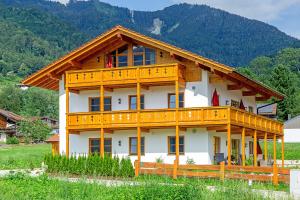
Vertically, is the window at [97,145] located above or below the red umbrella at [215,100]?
below

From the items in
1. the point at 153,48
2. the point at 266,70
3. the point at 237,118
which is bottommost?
the point at 237,118

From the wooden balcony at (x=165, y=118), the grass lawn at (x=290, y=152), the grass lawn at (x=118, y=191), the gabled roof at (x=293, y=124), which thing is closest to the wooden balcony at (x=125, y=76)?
the wooden balcony at (x=165, y=118)

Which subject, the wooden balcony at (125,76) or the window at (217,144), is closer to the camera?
the wooden balcony at (125,76)

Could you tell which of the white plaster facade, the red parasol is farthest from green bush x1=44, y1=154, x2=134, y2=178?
the red parasol

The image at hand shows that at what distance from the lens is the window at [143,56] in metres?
38.4

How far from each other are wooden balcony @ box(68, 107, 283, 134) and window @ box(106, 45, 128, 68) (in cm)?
328

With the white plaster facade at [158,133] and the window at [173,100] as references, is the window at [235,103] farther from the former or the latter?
the window at [173,100]

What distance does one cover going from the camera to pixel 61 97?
134ft

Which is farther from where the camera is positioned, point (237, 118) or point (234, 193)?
point (237, 118)

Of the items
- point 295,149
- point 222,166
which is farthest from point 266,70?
point 222,166

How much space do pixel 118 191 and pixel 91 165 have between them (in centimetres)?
1265

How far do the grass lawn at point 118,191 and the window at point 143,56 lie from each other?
1526 centimetres

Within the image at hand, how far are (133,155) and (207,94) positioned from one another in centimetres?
569

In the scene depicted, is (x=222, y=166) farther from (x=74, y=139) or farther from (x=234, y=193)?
(x=74, y=139)
